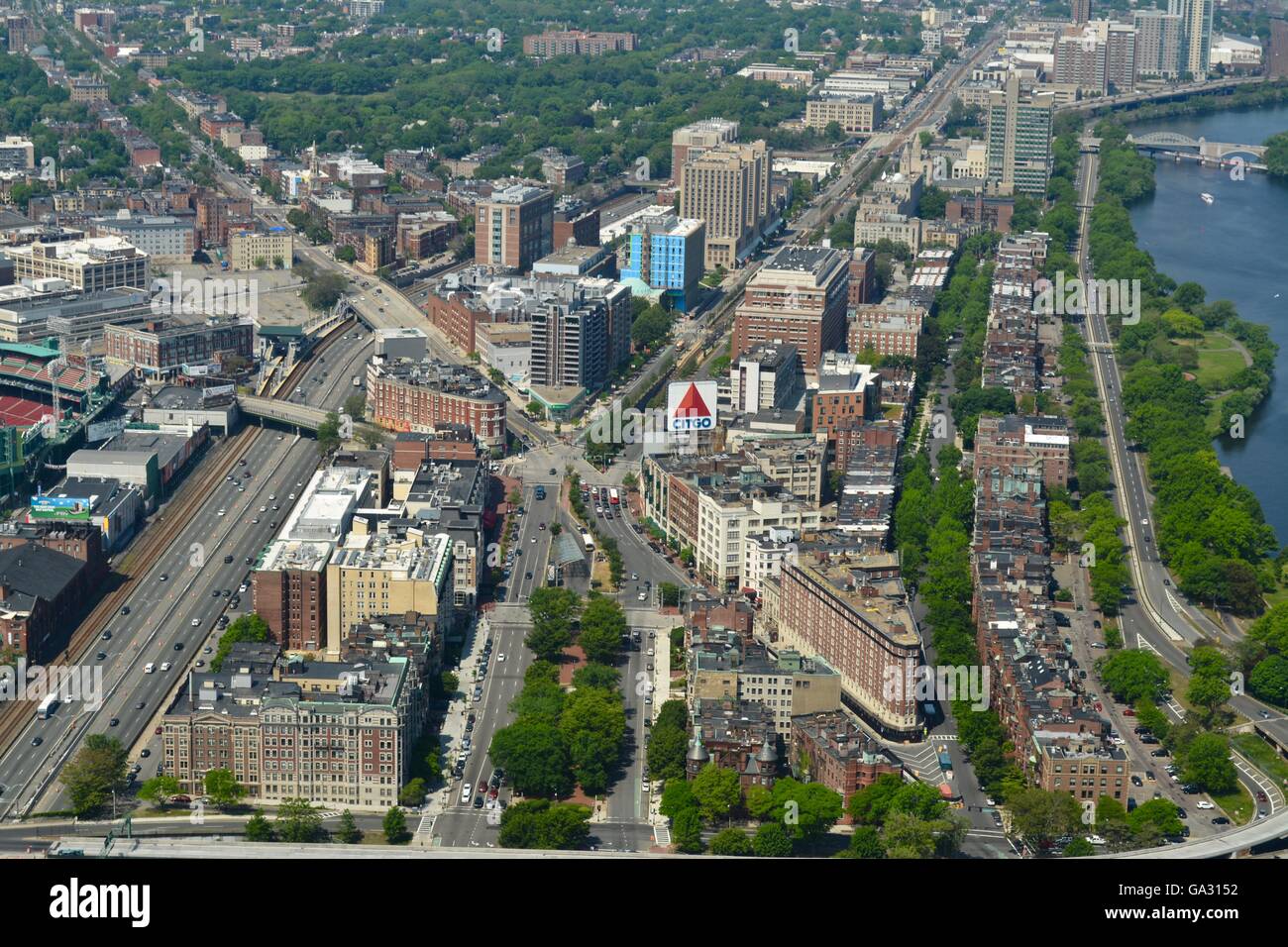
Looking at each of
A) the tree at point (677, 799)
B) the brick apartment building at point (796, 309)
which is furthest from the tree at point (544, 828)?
the brick apartment building at point (796, 309)

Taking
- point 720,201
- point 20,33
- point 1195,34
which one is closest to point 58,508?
point 720,201

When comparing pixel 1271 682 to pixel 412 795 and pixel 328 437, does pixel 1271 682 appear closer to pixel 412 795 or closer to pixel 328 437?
pixel 412 795

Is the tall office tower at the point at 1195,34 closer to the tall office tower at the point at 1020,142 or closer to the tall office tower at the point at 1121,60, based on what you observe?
the tall office tower at the point at 1121,60

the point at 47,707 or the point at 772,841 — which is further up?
the point at 772,841

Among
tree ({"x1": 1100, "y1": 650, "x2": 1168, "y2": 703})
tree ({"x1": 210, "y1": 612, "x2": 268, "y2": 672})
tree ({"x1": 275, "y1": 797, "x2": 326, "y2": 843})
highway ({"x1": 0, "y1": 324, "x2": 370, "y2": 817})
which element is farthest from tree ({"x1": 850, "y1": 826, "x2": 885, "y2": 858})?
tree ({"x1": 210, "y1": 612, "x2": 268, "y2": 672})
